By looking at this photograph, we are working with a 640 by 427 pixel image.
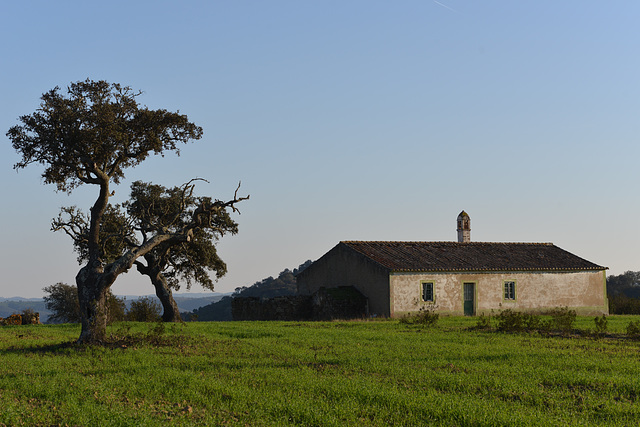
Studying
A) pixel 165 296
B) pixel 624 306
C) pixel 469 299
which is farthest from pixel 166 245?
pixel 624 306

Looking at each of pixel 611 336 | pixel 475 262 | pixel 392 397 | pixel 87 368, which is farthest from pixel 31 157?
pixel 475 262

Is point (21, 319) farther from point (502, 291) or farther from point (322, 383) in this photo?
point (322, 383)

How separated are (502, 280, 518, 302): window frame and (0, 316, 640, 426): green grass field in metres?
20.6

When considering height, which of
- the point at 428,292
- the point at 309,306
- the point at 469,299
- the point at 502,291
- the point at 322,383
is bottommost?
the point at 322,383

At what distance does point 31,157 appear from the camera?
74.3 ft

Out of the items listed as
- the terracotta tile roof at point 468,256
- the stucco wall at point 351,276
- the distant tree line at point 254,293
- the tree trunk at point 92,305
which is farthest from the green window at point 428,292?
the distant tree line at point 254,293

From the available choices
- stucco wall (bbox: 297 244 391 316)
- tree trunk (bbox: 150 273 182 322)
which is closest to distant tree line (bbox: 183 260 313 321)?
stucco wall (bbox: 297 244 391 316)

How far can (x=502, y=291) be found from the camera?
1587 inches

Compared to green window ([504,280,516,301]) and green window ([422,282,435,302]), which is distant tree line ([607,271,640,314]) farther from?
green window ([422,282,435,302])

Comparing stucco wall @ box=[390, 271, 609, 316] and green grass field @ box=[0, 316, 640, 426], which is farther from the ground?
stucco wall @ box=[390, 271, 609, 316]

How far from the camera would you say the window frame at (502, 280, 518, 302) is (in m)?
40.4

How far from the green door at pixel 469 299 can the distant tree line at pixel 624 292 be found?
13.8 meters

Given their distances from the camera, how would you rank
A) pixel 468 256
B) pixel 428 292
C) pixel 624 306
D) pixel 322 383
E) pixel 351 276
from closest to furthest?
pixel 322 383 < pixel 428 292 < pixel 351 276 < pixel 468 256 < pixel 624 306

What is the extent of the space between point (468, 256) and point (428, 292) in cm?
586
